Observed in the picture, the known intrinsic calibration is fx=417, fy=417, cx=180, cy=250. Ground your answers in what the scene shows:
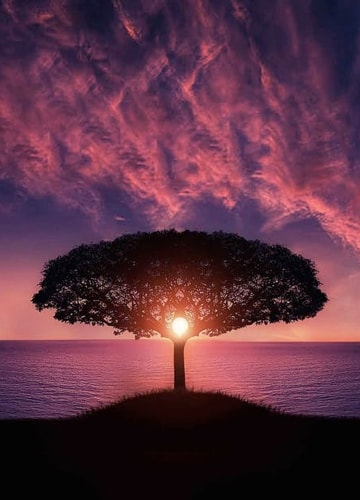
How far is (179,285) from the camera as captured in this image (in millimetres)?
31562

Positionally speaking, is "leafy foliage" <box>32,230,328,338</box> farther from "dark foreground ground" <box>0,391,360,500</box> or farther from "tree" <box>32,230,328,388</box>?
"dark foreground ground" <box>0,391,360,500</box>

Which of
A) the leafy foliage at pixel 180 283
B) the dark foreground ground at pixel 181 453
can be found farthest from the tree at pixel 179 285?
the dark foreground ground at pixel 181 453

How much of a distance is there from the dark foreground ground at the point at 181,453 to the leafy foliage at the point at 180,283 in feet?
23.8

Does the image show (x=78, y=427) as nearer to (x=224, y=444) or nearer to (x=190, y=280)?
(x=224, y=444)

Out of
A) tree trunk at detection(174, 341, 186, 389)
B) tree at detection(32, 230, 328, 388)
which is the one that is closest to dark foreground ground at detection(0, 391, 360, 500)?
tree trunk at detection(174, 341, 186, 389)

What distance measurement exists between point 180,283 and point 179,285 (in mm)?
174

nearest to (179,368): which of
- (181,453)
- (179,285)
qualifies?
(179,285)

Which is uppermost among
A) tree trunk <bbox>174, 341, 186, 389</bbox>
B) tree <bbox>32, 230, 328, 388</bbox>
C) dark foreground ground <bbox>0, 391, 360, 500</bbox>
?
tree <bbox>32, 230, 328, 388</bbox>

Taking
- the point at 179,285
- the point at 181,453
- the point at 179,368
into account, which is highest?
the point at 179,285

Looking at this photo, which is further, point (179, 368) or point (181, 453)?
point (179, 368)

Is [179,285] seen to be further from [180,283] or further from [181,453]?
[181,453]

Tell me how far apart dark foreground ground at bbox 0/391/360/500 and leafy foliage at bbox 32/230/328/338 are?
7.25 meters

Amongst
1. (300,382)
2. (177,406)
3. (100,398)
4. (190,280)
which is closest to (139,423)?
(177,406)

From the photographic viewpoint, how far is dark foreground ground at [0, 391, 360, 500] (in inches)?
544
